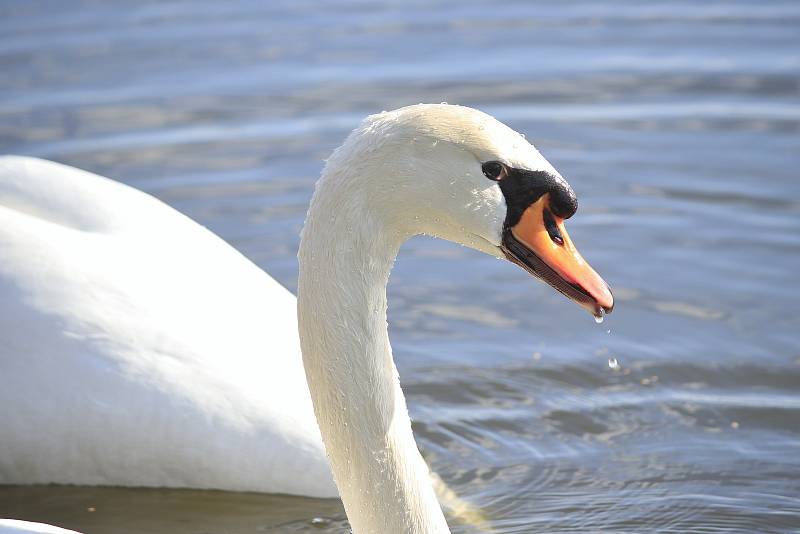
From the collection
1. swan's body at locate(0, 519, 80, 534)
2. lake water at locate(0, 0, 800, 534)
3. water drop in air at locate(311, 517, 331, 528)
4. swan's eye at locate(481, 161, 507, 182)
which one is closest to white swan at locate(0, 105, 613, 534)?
swan's eye at locate(481, 161, 507, 182)

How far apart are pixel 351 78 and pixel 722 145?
257 cm

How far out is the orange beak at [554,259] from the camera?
11.4ft

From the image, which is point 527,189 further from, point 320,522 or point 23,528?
point 320,522

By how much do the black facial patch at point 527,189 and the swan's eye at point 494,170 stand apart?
0.04ft

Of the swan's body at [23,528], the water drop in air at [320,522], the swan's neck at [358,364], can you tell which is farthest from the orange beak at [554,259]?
the water drop in air at [320,522]

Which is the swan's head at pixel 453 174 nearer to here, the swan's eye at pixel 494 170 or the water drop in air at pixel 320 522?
the swan's eye at pixel 494 170

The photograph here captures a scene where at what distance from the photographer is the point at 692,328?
6.30m

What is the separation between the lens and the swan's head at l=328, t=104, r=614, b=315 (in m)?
3.33

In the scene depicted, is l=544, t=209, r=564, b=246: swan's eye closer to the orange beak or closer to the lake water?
the orange beak

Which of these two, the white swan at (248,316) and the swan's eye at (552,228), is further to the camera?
the swan's eye at (552,228)

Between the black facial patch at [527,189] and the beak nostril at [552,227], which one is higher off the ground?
the black facial patch at [527,189]

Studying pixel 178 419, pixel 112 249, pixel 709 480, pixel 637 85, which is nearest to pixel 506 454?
pixel 709 480

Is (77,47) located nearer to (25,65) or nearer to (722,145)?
(25,65)

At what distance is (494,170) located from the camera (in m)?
3.36
